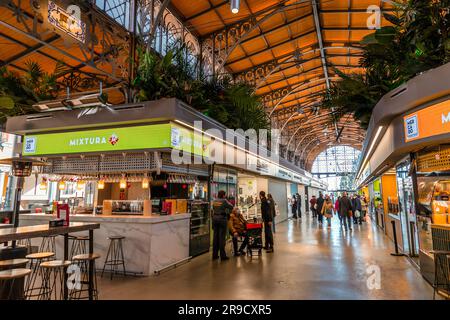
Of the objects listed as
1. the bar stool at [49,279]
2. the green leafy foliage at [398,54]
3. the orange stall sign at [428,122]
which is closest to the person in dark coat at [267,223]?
the green leafy foliage at [398,54]

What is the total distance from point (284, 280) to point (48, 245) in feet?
16.0

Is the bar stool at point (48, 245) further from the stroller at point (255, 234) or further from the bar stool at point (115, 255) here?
the stroller at point (255, 234)

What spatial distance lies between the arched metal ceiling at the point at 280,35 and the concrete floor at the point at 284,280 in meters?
3.26

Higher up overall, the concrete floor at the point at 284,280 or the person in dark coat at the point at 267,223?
the person in dark coat at the point at 267,223

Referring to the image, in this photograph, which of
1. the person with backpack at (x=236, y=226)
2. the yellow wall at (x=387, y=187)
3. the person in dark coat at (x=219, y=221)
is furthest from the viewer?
the yellow wall at (x=387, y=187)

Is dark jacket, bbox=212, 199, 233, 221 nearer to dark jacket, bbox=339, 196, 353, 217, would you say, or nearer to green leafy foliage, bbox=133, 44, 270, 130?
green leafy foliage, bbox=133, 44, 270, 130

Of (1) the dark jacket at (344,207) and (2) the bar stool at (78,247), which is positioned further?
(1) the dark jacket at (344,207)

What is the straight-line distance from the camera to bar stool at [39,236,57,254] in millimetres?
5926

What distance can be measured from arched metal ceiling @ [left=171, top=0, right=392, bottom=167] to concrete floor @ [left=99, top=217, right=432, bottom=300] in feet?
10.7

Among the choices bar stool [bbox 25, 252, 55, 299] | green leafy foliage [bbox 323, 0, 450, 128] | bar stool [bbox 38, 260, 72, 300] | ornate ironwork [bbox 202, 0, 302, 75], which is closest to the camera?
bar stool [bbox 38, 260, 72, 300]

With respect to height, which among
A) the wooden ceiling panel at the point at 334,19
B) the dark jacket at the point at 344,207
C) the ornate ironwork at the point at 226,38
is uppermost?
the wooden ceiling panel at the point at 334,19

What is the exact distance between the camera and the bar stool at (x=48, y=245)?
5.93 meters

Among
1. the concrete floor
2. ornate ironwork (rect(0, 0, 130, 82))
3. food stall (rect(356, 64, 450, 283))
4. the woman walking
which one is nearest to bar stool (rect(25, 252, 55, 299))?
the concrete floor
